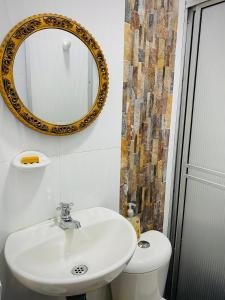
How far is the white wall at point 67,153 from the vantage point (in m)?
1.04

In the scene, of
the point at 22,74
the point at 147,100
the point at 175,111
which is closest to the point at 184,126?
the point at 175,111

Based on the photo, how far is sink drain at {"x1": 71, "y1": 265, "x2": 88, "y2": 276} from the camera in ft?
3.65

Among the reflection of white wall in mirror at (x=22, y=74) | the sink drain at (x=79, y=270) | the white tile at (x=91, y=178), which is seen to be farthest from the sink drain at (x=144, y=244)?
the reflection of white wall in mirror at (x=22, y=74)

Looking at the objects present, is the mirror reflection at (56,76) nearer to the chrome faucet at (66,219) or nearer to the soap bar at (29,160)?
the soap bar at (29,160)

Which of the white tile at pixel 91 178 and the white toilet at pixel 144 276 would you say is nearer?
the white tile at pixel 91 178

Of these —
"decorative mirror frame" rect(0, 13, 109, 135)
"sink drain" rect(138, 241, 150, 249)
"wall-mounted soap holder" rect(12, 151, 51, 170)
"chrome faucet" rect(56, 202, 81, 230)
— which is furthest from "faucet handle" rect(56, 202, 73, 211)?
"sink drain" rect(138, 241, 150, 249)

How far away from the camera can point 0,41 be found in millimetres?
953

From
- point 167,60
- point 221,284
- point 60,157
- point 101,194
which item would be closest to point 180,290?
point 221,284

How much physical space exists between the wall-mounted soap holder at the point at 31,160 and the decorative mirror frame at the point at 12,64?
112 mm

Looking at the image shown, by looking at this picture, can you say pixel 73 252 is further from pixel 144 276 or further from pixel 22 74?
pixel 22 74

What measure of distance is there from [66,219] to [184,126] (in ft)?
3.36

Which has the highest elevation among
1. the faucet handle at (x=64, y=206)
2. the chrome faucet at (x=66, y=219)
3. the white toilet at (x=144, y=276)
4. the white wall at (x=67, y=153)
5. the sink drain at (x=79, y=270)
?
the white wall at (x=67, y=153)

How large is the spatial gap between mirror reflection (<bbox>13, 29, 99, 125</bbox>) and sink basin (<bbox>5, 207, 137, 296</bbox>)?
0.53 m

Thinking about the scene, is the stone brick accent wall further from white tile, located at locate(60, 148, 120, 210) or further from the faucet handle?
the faucet handle
